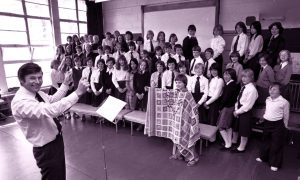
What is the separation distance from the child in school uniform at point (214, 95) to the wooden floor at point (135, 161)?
558mm

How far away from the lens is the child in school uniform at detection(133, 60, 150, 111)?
4.70m

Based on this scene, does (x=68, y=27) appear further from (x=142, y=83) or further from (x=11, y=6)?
(x=142, y=83)

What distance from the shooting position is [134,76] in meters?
4.83

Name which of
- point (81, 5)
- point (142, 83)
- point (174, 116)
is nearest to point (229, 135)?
point (174, 116)

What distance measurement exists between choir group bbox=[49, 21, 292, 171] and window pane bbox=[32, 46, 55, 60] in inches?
60.8

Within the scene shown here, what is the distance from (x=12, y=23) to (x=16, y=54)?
97 cm

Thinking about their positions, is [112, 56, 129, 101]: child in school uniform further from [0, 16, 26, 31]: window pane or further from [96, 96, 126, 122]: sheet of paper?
[0, 16, 26, 31]: window pane

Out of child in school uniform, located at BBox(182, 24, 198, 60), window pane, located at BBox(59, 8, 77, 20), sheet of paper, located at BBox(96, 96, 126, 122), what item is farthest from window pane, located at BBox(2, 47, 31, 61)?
sheet of paper, located at BBox(96, 96, 126, 122)

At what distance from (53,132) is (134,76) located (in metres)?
2.94

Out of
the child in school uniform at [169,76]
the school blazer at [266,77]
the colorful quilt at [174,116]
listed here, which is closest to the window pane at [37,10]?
the child in school uniform at [169,76]

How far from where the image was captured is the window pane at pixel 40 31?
7117 mm

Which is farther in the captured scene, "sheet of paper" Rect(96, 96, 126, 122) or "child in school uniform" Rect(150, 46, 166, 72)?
"child in school uniform" Rect(150, 46, 166, 72)

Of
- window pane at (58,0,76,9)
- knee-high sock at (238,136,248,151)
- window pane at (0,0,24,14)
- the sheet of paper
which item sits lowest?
knee-high sock at (238,136,248,151)

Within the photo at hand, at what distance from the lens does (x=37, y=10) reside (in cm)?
714
